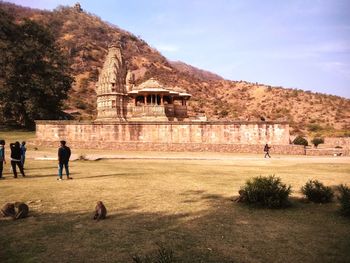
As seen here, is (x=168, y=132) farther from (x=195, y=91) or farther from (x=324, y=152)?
(x=195, y=91)

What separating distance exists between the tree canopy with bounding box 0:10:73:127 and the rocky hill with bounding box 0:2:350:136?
44.1ft

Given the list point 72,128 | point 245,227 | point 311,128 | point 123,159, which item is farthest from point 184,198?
point 311,128

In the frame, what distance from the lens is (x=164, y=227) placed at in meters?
7.34

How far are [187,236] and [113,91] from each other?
28.9 meters

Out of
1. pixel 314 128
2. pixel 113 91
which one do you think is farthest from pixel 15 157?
pixel 314 128

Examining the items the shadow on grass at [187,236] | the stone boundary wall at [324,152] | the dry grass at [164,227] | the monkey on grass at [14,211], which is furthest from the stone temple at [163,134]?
the monkey on grass at [14,211]

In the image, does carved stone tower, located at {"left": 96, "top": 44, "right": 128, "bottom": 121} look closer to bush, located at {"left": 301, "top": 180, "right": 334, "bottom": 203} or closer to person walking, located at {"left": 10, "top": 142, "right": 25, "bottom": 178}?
person walking, located at {"left": 10, "top": 142, "right": 25, "bottom": 178}

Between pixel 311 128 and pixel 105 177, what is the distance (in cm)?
5029

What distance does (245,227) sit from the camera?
7492 mm

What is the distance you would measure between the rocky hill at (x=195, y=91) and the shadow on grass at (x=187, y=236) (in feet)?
154

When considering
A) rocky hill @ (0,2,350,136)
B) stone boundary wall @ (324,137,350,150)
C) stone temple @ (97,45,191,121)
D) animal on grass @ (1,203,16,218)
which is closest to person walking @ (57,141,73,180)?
animal on grass @ (1,203,16,218)

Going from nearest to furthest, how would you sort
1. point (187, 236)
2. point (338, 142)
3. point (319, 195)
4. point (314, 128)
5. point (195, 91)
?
point (187, 236)
point (319, 195)
point (338, 142)
point (314, 128)
point (195, 91)

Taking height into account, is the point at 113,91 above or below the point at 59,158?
above

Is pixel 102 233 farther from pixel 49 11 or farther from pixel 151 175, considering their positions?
pixel 49 11
